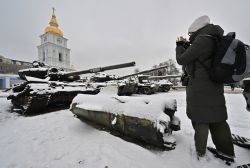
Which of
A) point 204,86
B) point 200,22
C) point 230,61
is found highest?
point 200,22

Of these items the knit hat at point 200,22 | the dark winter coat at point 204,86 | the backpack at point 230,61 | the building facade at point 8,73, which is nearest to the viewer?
the backpack at point 230,61

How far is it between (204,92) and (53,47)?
154 ft

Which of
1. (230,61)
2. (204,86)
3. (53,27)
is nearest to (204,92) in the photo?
(204,86)

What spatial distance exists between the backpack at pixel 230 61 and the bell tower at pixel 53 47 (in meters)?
43.9

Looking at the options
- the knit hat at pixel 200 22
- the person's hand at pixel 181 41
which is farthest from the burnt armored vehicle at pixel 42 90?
the knit hat at pixel 200 22

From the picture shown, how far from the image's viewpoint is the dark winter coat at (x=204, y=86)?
176 cm

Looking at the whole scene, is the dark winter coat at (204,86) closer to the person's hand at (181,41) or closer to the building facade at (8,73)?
the person's hand at (181,41)

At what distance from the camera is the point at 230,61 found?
1.62m

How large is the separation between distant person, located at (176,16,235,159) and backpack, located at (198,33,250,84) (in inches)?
3.8

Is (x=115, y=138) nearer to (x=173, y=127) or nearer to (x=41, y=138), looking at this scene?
(x=173, y=127)

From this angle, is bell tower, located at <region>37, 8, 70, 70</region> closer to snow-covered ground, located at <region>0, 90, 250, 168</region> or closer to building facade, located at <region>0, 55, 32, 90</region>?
building facade, located at <region>0, 55, 32, 90</region>

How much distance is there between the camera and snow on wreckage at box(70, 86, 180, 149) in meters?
1.95

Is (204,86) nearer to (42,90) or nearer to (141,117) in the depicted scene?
(141,117)

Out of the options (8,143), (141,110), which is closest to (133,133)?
(141,110)
